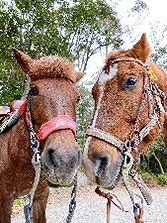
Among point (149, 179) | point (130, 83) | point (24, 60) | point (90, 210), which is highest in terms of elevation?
point (149, 179)

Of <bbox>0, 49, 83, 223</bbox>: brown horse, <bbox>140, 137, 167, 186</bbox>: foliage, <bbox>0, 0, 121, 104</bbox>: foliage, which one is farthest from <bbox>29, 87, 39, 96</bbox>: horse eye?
<bbox>140, 137, 167, 186</bbox>: foliage

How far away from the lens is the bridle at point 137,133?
4176mm

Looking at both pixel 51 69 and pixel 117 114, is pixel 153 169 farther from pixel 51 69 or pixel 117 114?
pixel 117 114

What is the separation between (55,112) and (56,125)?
0.73ft

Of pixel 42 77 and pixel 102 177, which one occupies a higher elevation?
pixel 42 77

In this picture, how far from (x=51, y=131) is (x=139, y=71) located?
1059 mm

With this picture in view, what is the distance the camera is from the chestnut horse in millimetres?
4078

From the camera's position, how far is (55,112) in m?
4.97

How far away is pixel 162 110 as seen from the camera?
15.0ft

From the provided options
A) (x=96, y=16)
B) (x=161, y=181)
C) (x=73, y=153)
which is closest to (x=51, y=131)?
(x=73, y=153)

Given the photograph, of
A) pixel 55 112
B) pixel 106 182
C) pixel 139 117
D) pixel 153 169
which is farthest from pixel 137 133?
pixel 153 169

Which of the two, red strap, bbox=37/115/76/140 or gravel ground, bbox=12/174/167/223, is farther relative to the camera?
gravel ground, bbox=12/174/167/223

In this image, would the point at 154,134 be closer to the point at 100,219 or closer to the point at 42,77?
the point at 42,77

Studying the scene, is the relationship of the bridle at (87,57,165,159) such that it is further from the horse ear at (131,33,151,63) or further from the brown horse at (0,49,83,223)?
the brown horse at (0,49,83,223)
